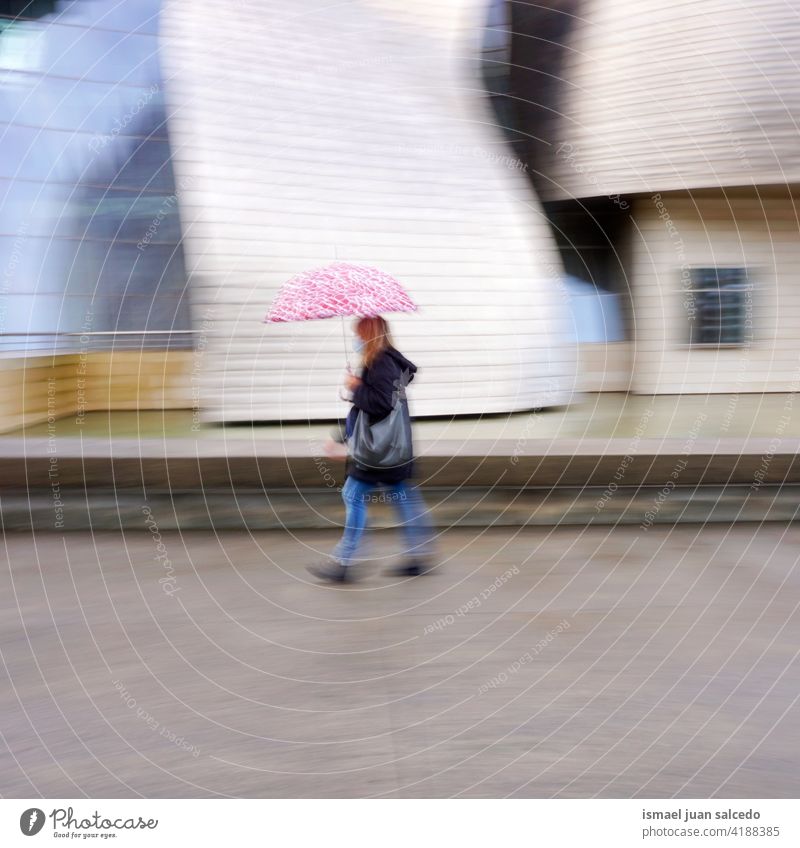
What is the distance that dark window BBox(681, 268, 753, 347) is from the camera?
14.8 m

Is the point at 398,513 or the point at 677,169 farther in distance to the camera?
the point at 677,169

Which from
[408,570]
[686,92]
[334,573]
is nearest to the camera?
[334,573]

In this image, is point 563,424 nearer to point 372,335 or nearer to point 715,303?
point 715,303

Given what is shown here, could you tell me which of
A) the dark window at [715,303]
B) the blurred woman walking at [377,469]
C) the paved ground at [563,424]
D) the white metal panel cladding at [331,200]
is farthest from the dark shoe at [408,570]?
the dark window at [715,303]

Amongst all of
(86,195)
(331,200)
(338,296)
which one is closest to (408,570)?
(338,296)

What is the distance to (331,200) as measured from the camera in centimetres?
1101

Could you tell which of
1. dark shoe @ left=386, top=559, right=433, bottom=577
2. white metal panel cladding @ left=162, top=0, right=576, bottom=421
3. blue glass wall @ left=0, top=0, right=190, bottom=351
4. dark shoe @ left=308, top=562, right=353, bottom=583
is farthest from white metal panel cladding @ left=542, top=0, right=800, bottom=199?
dark shoe @ left=308, top=562, right=353, bottom=583

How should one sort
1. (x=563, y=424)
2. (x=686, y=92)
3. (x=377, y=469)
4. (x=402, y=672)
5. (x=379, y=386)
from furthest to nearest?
1. (x=686, y=92)
2. (x=563, y=424)
3. (x=377, y=469)
4. (x=379, y=386)
5. (x=402, y=672)

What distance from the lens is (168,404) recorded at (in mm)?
13609

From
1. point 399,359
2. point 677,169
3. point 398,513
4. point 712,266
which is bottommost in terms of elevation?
point 398,513

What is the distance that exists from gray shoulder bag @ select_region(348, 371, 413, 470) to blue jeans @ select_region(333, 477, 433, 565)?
17 centimetres

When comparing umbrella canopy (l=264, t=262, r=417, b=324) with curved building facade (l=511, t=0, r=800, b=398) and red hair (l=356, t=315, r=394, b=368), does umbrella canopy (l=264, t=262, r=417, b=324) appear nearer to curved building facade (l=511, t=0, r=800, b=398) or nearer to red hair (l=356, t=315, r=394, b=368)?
red hair (l=356, t=315, r=394, b=368)
